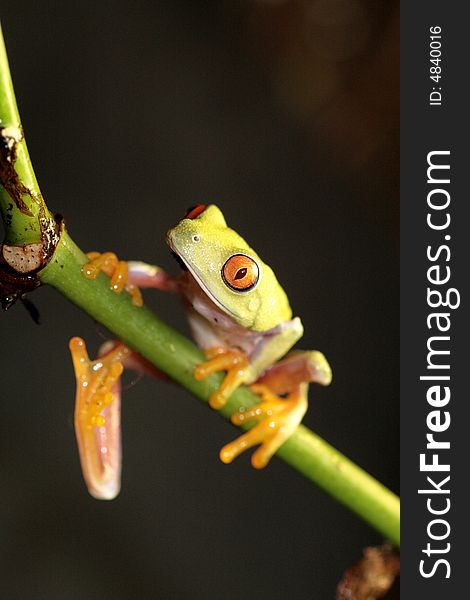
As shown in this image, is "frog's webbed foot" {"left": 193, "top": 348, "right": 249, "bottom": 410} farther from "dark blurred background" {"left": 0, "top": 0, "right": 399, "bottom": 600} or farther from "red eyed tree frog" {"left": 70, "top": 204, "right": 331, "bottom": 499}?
"dark blurred background" {"left": 0, "top": 0, "right": 399, "bottom": 600}

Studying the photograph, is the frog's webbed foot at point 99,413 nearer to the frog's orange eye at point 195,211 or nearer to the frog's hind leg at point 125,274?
the frog's hind leg at point 125,274

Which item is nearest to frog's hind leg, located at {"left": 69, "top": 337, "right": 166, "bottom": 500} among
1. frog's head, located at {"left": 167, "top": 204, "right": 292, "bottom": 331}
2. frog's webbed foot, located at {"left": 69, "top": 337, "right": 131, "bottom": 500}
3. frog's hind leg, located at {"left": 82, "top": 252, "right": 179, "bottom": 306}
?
frog's webbed foot, located at {"left": 69, "top": 337, "right": 131, "bottom": 500}

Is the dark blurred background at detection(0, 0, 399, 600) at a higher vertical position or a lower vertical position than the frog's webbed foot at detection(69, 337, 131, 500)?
higher

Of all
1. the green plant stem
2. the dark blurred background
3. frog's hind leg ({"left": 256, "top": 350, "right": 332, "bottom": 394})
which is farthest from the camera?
the dark blurred background

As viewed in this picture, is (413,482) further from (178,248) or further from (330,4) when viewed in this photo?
(330,4)

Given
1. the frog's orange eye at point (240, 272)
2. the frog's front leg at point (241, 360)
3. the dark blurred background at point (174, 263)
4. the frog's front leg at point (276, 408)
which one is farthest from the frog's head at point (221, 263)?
the dark blurred background at point (174, 263)

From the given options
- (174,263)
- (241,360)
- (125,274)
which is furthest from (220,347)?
(174,263)

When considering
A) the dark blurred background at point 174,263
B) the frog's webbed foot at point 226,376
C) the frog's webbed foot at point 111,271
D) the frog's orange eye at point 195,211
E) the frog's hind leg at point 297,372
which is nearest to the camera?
the frog's webbed foot at point 111,271
